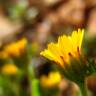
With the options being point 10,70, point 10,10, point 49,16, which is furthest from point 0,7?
point 10,70

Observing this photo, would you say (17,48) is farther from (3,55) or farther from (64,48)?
(64,48)

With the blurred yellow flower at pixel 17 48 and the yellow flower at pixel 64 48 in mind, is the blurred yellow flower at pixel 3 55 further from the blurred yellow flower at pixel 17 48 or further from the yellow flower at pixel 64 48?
the yellow flower at pixel 64 48

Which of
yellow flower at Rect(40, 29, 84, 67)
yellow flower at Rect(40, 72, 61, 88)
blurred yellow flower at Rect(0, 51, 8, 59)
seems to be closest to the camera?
yellow flower at Rect(40, 29, 84, 67)

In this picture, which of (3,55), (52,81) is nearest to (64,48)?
(52,81)

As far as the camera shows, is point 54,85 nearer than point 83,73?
No

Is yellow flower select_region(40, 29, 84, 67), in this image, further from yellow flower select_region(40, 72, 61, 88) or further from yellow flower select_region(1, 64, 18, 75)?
yellow flower select_region(1, 64, 18, 75)

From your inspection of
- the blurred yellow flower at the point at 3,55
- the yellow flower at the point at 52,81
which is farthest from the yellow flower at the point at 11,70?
the yellow flower at the point at 52,81

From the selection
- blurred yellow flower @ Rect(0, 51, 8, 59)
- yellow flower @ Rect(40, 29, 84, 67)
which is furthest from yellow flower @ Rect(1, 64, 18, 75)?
yellow flower @ Rect(40, 29, 84, 67)

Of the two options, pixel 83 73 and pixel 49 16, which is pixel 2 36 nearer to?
pixel 49 16

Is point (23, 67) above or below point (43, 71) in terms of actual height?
below
